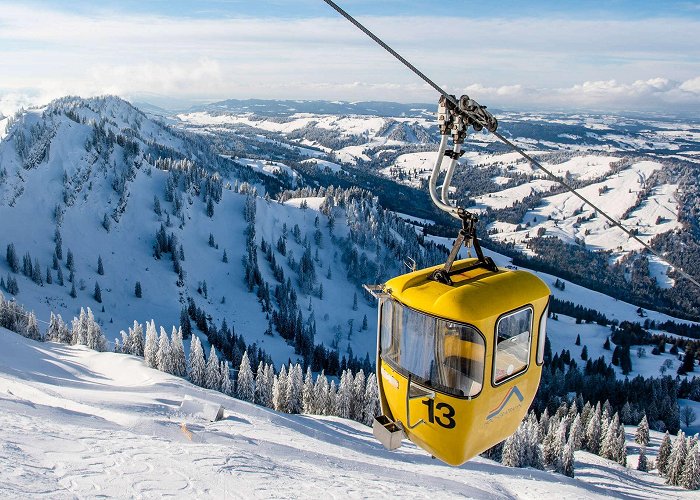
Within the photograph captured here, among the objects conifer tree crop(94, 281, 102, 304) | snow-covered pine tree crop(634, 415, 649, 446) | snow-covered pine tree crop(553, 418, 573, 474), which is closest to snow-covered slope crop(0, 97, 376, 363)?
conifer tree crop(94, 281, 102, 304)

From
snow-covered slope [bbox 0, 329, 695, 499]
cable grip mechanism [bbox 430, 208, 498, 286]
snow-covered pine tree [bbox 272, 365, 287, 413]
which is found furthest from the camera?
snow-covered pine tree [bbox 272, 365, 287, 413]

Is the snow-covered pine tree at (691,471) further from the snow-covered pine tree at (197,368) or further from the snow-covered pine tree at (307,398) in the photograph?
the snow-covered pine tree at (197,368)

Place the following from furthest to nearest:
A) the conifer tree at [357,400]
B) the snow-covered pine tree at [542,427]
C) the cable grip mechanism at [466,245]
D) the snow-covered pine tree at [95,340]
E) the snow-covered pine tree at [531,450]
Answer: the snow-covered pine tree at [542,427] → the snow-covered pine tree at [95,340] → the conifer tree at [357,400] → the snow-covered pine tree at [531,450] → the cable grip mechanism at [466,245]

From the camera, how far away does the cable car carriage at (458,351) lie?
1091cm

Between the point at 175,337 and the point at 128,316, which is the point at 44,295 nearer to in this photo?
the point at 128,316

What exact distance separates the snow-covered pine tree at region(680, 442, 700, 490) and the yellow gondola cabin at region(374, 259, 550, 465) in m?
68.6

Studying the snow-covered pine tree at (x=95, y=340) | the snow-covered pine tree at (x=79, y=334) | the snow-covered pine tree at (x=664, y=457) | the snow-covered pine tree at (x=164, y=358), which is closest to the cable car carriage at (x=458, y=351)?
the snow-covered pine tree at (x=164, y=358)

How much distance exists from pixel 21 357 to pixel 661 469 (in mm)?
81463

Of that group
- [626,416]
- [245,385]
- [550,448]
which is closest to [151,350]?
[245,385]

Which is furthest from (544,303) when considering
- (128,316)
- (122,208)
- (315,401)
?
(122,208)

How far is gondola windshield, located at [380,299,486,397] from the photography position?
11.0m

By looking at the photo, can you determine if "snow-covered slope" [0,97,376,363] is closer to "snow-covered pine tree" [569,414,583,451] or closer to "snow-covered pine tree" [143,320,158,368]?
"snow-covered pine tree" [143,320,158,368]

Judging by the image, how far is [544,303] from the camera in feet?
40.9

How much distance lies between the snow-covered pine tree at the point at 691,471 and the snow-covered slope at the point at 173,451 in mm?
2719
